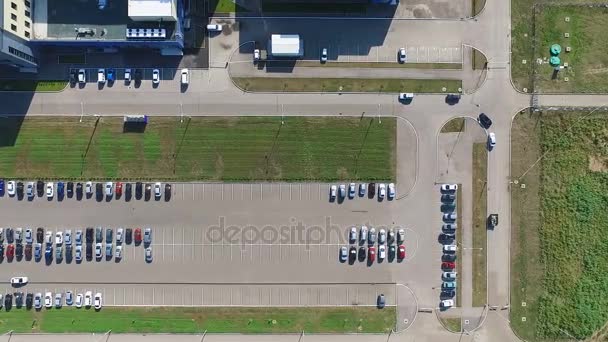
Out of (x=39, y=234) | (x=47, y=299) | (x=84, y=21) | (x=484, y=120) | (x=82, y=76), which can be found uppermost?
(x=84, y=21)

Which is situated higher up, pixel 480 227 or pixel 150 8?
pixel 150 8

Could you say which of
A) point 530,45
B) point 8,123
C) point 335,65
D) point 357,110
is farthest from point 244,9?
point 530,45

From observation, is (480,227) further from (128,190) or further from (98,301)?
(98,301)

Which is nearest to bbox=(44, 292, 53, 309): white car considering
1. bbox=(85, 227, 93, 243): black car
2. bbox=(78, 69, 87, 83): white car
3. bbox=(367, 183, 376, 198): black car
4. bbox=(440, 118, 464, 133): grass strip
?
bbox=(85, 227, 93, 243): black car

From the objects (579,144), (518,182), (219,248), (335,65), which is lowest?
(219,248)

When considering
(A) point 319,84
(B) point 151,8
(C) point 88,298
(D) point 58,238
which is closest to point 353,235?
(A) point 319,84

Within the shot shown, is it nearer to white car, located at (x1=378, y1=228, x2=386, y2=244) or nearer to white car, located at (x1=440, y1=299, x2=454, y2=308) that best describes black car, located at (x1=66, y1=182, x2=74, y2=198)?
white car, located at (x1=378, y1=228, x2=386, y2=244)

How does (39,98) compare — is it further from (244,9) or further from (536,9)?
(536,9)
